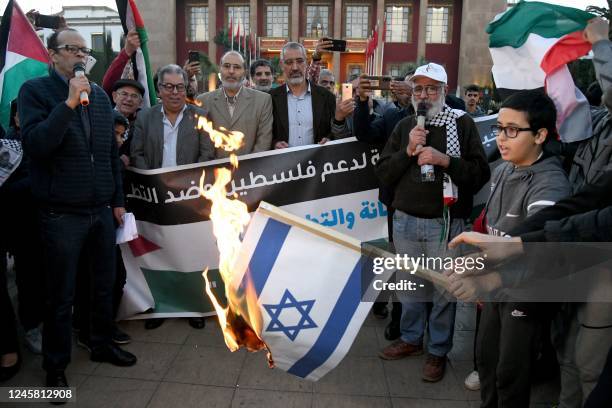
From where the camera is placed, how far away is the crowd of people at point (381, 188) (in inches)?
95.5

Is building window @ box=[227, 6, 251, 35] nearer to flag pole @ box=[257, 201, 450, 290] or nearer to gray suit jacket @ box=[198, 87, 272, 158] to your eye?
gray suit jacket @ box=[198, 87, 272, 158]

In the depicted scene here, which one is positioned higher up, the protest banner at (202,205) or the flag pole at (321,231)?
the flag pole at (321,231)

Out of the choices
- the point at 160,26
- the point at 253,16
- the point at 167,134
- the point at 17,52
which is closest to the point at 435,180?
the point at 167,134

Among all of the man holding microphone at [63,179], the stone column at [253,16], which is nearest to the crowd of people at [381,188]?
the man holding microphone at [63,179]

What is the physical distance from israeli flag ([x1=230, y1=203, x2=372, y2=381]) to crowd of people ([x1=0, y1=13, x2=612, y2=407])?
52 cm

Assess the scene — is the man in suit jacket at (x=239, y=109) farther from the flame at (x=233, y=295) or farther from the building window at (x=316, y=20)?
the building window at (x=316, y=20)

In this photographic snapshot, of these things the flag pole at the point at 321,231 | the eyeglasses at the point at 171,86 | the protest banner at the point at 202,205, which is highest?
the eyeglasses at the point at 171,86

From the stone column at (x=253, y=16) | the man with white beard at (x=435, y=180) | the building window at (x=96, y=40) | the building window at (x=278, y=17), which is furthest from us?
the building window at (x=96, y=40)

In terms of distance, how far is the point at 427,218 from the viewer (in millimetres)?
3447

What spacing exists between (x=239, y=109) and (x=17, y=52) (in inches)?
81.8

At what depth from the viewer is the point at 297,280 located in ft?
6.63

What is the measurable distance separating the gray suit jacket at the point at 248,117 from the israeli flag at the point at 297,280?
2402 millimetres

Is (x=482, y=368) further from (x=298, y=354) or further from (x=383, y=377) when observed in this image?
(x=298, y=354)

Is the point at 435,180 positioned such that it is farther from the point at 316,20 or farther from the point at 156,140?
the point at 316,20
